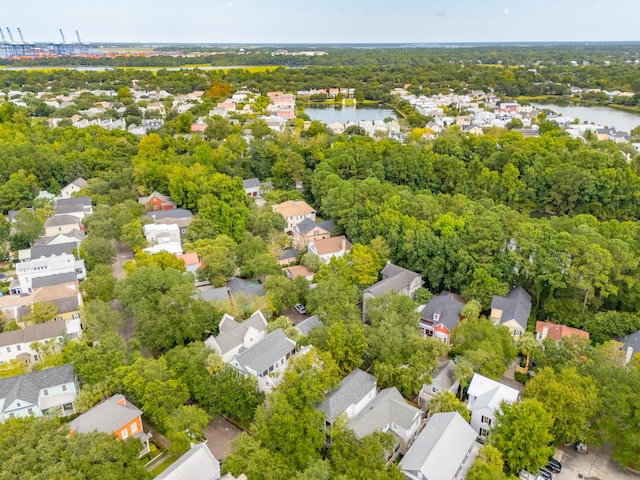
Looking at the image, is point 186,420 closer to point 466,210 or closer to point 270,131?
point 466,210

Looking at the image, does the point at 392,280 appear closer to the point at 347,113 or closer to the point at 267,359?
the point at 267,359

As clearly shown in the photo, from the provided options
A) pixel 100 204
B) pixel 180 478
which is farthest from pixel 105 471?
pixel 100 204

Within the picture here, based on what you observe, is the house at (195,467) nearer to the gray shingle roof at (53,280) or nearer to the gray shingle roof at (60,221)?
the gray shingle roof at (53,280)

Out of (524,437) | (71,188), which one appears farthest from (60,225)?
(524,437)

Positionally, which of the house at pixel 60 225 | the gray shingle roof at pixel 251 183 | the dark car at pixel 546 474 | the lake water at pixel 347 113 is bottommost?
the lake water at pixel 347 113

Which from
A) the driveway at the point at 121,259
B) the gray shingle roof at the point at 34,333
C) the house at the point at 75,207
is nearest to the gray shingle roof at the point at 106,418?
the gray shingle roof at the point at 34,333

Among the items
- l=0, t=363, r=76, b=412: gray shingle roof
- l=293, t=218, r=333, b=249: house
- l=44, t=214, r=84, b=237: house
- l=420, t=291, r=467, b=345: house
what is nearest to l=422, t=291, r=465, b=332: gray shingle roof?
l=420, t=291, r=467, b=345: house

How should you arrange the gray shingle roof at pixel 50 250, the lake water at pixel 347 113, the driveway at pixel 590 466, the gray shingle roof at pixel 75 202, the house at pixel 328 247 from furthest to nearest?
the lake water at pixel 347 113, the gray shingle roof at pixel 75 202, the house at pixel 328 247, the gray shingle roof at pixel 50 250, the driveway at pixel 590 466

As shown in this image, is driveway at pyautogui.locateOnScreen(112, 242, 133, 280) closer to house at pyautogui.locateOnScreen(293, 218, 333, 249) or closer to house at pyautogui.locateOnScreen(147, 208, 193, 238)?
house at pyautogui.locateOnScreen(147, 208, 193, 238)
